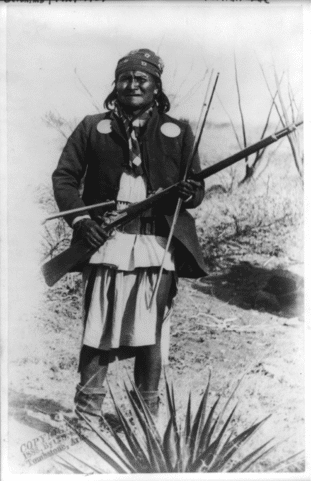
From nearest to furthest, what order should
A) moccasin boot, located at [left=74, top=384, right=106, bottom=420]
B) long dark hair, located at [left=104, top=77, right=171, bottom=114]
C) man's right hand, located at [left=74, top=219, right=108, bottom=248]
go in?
man's right hand, located at [left=74, top=219, right=108, bottom=248], moccasin boot, located at [left=74, top=384, right=106, bottom=420], long dark hair, located at [left=104, top=77, right=171, bottom=114]

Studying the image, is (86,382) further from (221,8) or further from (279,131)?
(221,8)

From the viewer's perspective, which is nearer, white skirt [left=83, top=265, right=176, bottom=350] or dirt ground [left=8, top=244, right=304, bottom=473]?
white skirt [left=83, top=265, right=176, bottom=350]

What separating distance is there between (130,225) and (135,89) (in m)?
0.82

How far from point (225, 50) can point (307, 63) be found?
529 millimetres

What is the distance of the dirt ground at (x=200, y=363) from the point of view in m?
4.41

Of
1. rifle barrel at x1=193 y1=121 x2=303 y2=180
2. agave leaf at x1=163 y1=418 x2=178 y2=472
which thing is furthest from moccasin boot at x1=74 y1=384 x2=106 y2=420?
rifle barrel at x1=193 y1=121 x2=303 y2=180

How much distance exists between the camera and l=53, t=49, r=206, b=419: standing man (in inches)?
170

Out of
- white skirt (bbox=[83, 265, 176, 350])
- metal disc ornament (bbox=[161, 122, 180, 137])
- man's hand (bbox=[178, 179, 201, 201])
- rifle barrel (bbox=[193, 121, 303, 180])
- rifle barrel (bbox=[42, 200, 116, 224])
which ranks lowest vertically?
white skirt (bbox=[83, 265, 176, 350])

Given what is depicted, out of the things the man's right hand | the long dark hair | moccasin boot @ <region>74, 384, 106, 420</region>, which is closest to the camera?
the man's right hand

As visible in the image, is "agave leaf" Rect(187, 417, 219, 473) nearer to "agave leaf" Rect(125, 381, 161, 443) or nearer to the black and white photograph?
the black and white photograph

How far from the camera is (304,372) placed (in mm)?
4508

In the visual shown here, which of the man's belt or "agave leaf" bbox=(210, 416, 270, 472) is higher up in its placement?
the man's belt

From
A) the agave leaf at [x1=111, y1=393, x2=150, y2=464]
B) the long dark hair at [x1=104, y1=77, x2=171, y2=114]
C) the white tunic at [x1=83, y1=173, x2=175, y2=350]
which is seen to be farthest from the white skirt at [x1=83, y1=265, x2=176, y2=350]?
the long dark hair at [x1=104, y1=77, x2=171, y2=114]

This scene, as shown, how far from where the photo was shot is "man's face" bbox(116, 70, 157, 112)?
437cm
